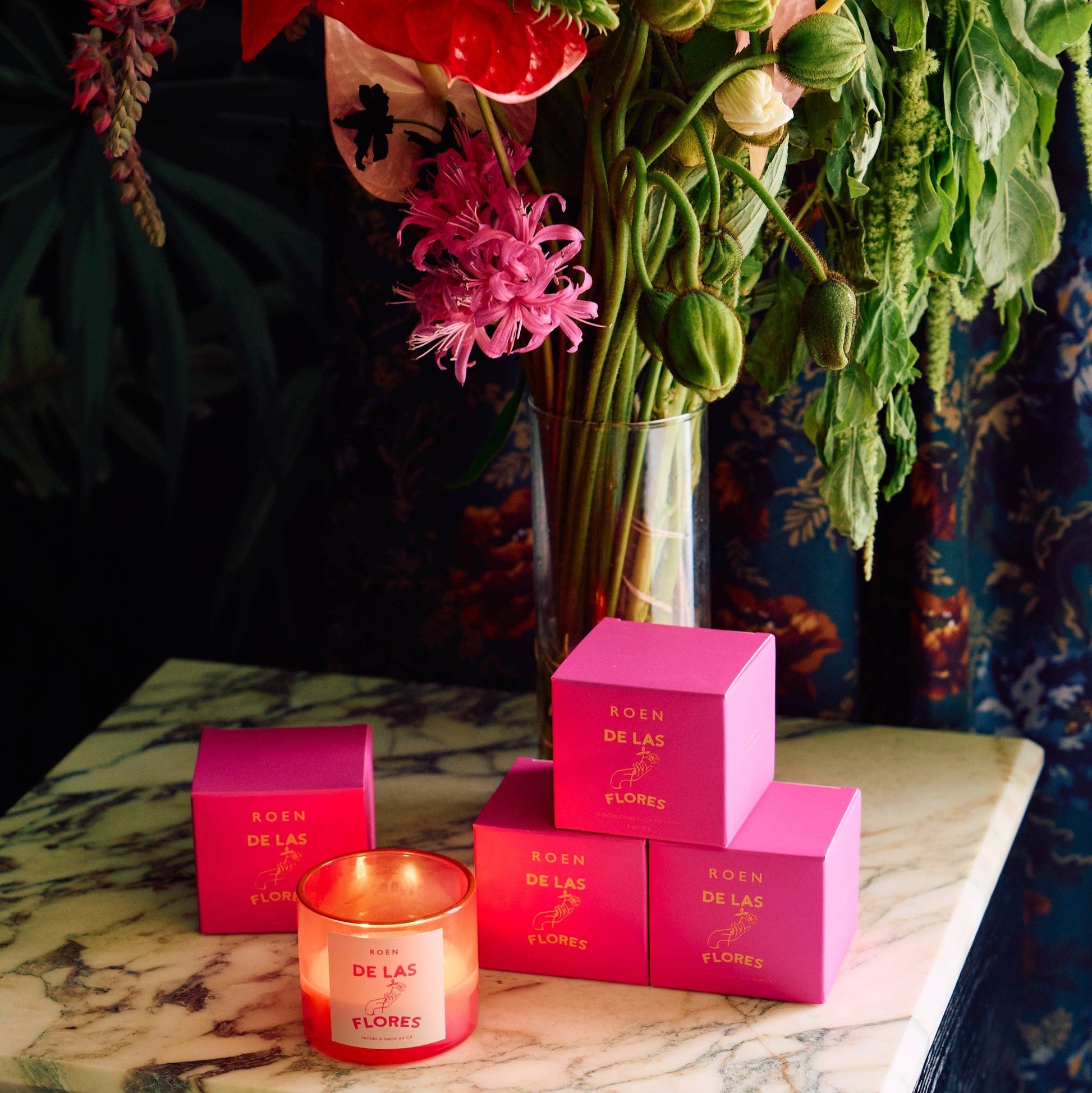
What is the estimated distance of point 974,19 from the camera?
869mm

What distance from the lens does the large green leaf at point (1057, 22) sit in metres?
0.85

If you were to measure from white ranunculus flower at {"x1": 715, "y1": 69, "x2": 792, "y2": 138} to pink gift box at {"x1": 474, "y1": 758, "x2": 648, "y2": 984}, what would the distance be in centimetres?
41

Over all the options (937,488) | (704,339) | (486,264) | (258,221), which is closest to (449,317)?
(486,264)

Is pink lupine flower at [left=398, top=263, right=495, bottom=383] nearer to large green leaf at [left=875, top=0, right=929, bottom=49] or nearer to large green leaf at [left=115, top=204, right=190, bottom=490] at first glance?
large green leaf at [left=875, top=0, right=929, bottom=49]

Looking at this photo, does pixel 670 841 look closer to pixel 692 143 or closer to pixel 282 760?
pixel 282 760

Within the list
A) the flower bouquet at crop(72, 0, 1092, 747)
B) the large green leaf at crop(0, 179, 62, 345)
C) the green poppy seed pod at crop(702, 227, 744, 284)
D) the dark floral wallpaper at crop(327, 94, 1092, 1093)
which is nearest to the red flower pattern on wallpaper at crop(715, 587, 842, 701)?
the dark floral wallpaper at crop(327, 94, 1092, 1093)

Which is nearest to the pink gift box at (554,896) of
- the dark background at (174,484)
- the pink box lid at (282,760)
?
the pink box lid at (282,760)

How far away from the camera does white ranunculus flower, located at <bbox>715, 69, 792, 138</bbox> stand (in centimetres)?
76

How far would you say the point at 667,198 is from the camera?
0.86 m

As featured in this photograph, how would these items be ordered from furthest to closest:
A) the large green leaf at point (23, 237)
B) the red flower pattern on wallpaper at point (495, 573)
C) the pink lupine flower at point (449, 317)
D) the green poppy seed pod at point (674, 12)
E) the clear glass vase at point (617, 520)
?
the large green leaf at point (23, 237)
the red flower pattern on wallpaper at point (495, 573)
the clear glass vase at point (617, 520)
the pink lupine flower at point (449, 317)
the green poppy seed pod at point (674, 12)

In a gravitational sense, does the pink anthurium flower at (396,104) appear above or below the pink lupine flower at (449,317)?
above

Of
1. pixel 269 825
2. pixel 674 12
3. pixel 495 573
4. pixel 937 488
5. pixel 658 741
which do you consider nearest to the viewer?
pixel 674 12

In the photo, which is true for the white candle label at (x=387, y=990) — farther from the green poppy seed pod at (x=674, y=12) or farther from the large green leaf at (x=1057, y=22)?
the large green leaf at (x=1057, y=22)

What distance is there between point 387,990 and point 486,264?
0.41 metres
